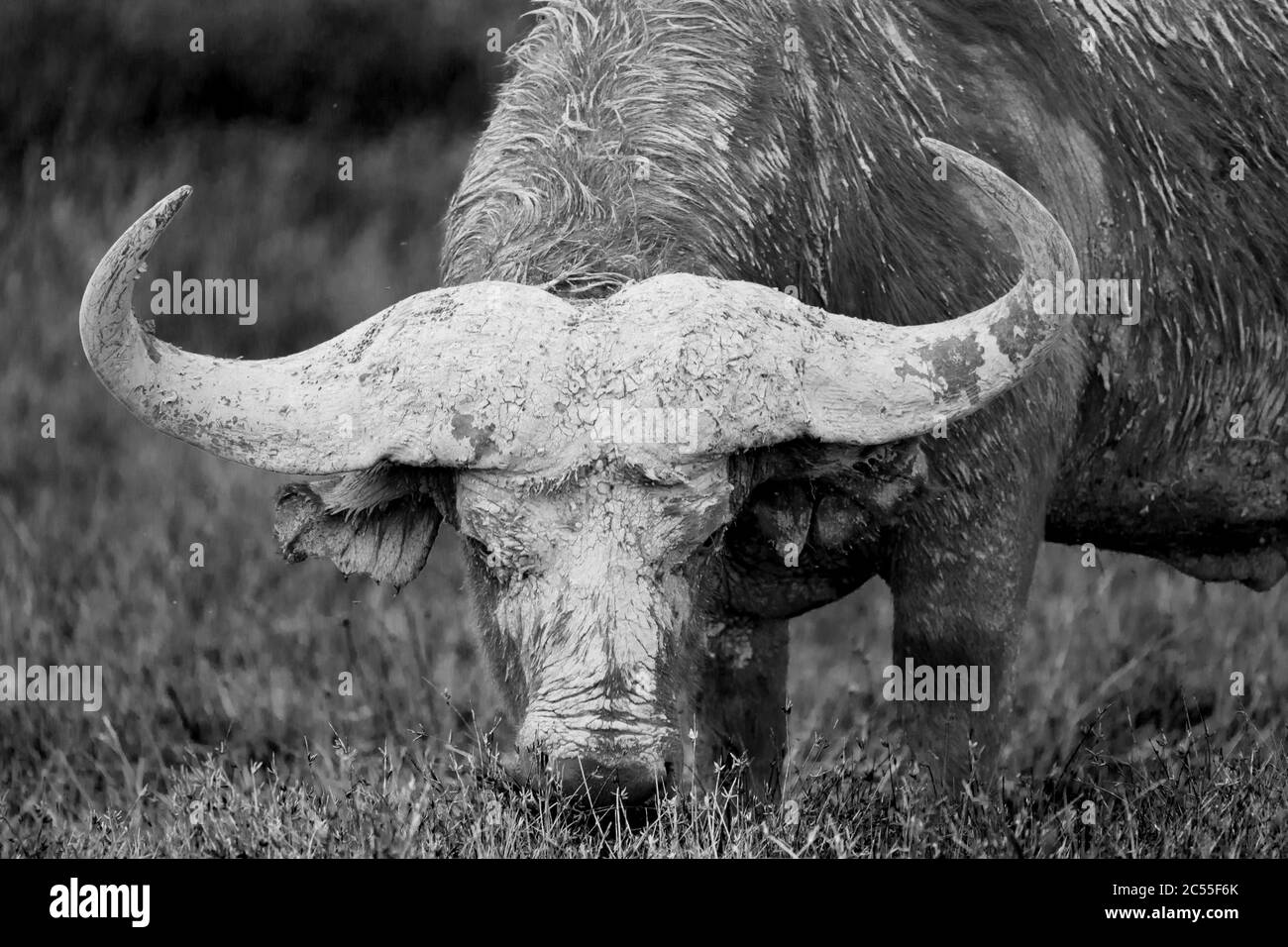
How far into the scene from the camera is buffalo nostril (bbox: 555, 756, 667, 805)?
439 cm

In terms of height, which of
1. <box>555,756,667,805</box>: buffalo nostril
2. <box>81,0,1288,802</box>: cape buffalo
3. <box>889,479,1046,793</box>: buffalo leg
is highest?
<box>81,0,1288,802</box>: cape buffalo

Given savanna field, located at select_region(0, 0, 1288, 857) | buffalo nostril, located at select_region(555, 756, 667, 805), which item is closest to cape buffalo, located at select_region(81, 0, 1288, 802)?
buffalo nostril, located at select_region(555, 756, 667, 805)

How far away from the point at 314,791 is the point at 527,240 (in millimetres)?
1750

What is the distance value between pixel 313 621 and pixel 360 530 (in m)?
3.38

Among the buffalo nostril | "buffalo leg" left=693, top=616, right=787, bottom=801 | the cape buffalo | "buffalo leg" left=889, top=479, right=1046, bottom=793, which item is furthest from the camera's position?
"buffalo leg" left=693, top=616, right=787, bottom=801

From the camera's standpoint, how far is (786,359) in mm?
4613

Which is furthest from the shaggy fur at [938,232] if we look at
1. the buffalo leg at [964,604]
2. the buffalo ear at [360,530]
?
the buffalo ear at [360,530]

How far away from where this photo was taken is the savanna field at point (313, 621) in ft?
17.5

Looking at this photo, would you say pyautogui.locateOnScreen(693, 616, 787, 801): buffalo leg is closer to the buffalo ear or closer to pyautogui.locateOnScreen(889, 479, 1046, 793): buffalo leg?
pyautogui.locateOnScreen(889, 479, 1046, 793): buffalo leg

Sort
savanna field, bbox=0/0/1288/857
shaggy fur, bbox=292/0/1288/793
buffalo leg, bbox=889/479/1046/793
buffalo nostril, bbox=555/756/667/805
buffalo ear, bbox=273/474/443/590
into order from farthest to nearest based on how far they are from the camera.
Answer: buffalo leg, bbox=889/479/1046/793
savanna field, bbox=0/0/1288/857
shaggy fur, bbox=292/0/1288/793
buffalo ear, bbox=273/474/443/590
buffalo nostril, bbox=555/756/667/805

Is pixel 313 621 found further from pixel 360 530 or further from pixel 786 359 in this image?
pixel 786 359

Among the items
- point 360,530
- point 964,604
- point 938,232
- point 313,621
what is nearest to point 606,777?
point 360,530

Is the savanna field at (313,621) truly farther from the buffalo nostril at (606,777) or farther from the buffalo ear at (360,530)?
the buffalo ear at (360,530)
